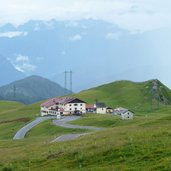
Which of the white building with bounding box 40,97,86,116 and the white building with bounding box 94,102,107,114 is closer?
the white building with bounding box 40,97,86,116

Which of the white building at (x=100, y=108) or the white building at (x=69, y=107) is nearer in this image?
the white building at (x=69, y=107)

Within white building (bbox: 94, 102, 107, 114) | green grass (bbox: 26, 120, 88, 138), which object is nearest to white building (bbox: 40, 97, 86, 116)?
white building (bbox: 94, 102, 107, 114)

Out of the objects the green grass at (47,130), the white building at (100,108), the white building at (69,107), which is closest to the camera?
the green grass at (47,130)

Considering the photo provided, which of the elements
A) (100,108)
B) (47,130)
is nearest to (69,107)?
(100,108)

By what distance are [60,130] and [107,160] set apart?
224 ft

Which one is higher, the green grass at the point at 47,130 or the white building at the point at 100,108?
the white building at the point at 100,108

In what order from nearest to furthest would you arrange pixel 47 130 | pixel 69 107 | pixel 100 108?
1. pixel 47 130
2. pixel 69 107
3. pixel 100 108

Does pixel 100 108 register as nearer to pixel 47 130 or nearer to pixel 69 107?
pixel 69 107

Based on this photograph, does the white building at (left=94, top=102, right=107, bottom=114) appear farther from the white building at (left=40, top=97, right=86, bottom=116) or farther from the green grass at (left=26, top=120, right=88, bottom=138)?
the green grass at (left=26, top=120, right=88, bottom=138)

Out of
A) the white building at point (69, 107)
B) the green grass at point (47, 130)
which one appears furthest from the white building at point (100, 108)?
the green grass at point (47, 130)

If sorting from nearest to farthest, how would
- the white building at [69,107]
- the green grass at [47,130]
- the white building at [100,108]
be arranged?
1. the green grass at [47,130]
2. the white building at [69,107]
3. the white building at [100,108]

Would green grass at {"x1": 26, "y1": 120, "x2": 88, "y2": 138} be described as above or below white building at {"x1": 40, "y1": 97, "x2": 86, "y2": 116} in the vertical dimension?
below

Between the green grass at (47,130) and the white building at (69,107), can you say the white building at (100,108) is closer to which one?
the white building at (69,107)

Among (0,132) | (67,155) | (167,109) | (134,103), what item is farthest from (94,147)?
(134,103)
